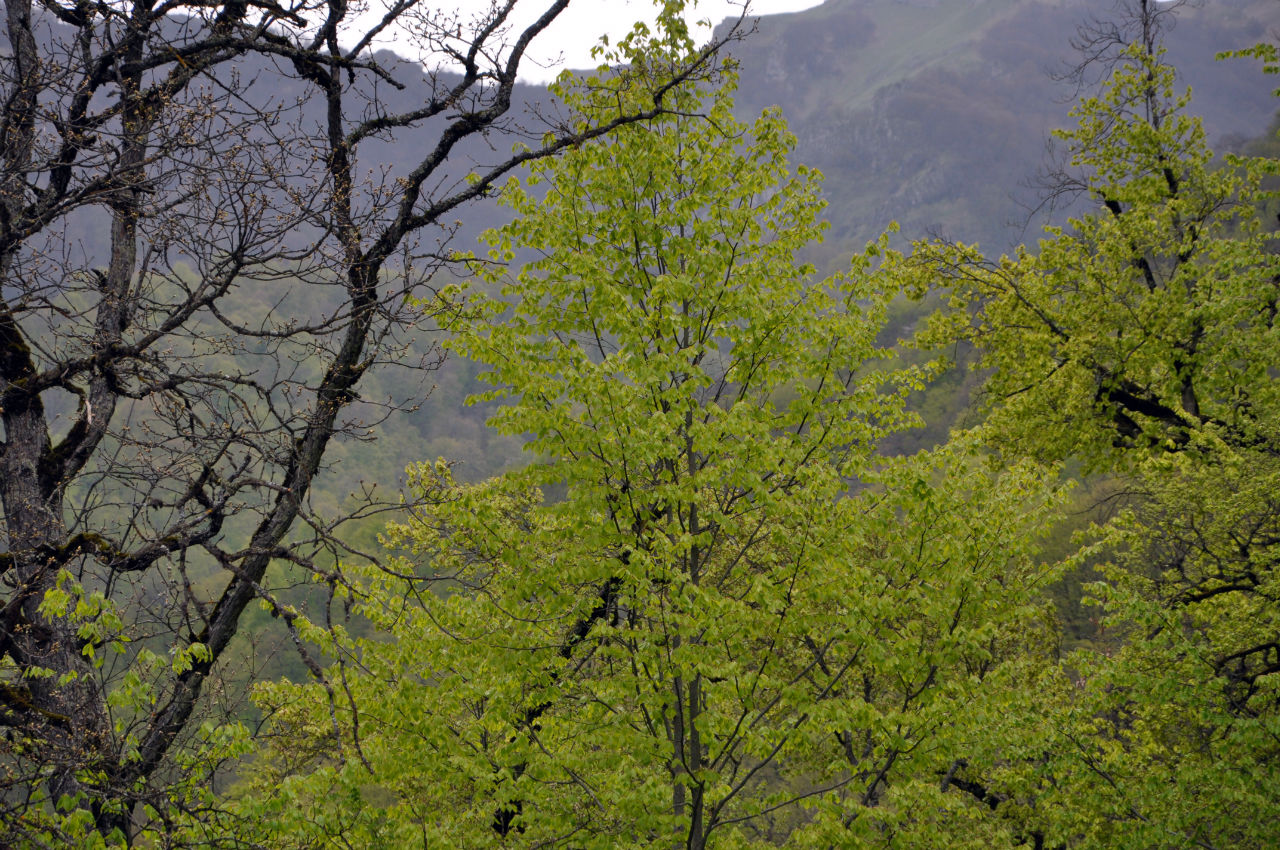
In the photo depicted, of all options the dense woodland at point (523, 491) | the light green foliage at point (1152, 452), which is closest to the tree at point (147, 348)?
the dense woodland at point (523, 491)

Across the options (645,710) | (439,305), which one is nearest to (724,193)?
(439,305)

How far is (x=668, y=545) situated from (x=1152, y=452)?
12409 millimetres

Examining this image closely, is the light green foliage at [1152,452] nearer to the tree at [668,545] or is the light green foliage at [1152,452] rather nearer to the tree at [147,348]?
the tree at [668,545]

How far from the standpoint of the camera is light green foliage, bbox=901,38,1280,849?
8148 millimetres

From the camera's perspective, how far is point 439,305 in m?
6.82

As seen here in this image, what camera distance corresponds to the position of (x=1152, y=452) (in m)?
14.8

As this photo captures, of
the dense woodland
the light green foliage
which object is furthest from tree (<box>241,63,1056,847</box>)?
the light green foliage

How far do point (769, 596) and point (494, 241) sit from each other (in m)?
4.34

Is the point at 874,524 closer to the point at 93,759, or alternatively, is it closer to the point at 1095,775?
the point at 1095,775

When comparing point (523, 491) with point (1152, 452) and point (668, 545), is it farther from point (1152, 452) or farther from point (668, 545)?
point (1152, 452)

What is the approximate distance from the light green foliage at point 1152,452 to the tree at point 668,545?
1.86m

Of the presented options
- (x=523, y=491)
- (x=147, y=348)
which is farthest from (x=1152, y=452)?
(x=147, y=348)

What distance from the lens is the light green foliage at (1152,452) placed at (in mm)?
8148

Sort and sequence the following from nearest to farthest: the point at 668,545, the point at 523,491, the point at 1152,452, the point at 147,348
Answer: the point at 147,348, the point at 668,545, the point at 523,491, the point at 1152,452
